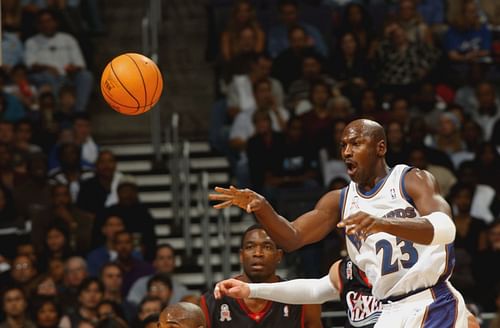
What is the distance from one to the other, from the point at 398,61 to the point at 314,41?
1344mm

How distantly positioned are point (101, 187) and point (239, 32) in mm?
3238

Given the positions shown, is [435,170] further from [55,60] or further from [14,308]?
[55,60]

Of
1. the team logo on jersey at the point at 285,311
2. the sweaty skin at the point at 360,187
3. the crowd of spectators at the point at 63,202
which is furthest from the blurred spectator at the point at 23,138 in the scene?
the sweaty skin at the point at 360,187

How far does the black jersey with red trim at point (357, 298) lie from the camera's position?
7.76 metres

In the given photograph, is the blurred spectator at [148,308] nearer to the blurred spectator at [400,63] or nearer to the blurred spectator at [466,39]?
the blurred spectator at [400,63]

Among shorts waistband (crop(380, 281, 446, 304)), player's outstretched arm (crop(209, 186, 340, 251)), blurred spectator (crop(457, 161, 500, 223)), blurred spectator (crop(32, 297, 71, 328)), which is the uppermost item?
player's outstretched arm (crop(209, 186, 340, 251))

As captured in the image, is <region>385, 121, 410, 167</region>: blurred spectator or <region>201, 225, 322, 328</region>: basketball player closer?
<region>201, 225, 322, 328</region>: basketball player

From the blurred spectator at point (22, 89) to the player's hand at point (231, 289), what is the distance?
8.79 metres

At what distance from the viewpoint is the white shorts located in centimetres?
698

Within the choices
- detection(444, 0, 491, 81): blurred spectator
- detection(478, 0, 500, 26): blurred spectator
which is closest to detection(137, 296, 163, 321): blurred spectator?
detection(444, 0, 491, 81): blurred spectator

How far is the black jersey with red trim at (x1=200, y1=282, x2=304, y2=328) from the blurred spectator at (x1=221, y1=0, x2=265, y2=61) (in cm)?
802

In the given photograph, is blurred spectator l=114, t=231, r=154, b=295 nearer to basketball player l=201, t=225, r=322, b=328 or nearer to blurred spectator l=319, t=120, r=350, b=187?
blurred spectator l=319, t=120, r=350, b=187

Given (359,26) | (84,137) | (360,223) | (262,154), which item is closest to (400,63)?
(359,26)

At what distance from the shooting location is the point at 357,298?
25.7ft
